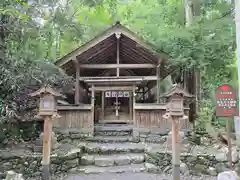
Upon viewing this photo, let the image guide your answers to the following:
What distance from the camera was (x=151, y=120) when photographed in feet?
31.3

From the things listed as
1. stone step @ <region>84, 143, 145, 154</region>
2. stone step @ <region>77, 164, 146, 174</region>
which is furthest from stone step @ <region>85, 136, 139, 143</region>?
stone step @ <region>77, 164, 146, 174</region>

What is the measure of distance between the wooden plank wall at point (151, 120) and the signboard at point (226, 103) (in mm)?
3794

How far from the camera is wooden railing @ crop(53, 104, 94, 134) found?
960 centimetres

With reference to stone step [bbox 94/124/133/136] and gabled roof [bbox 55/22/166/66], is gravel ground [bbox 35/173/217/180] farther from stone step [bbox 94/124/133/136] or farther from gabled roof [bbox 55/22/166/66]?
gabled roof [bbox 55/22/166/66]

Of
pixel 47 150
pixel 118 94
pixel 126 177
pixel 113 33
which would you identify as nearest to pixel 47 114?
pixel 47 150

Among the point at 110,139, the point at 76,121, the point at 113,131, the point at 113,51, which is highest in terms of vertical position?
the point at 113,51

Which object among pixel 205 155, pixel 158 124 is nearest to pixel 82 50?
pixel 158 124

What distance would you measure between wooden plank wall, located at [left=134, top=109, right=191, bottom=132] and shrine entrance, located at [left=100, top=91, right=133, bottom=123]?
2261 millimetres

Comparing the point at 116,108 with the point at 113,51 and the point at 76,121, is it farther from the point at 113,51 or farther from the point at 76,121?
the point at 76,121

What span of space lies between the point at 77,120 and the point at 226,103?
20.0 feet

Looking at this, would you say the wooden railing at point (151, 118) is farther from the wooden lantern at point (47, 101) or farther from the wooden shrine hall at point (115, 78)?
the wooden lantern at point (47, 101)

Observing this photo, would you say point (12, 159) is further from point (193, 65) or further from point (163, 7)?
point (163, 7)

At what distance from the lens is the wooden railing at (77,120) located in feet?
31.5

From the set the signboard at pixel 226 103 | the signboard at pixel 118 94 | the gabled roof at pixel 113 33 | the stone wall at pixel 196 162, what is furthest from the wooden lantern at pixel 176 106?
the signboard at pixel 118 94
